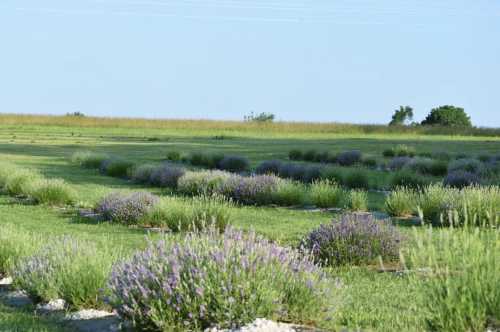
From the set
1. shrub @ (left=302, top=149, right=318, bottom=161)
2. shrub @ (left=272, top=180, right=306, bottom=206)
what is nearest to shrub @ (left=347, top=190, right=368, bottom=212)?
shrub @ (left=272, top=180, right=306, bottom=206)

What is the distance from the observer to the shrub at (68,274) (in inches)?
295

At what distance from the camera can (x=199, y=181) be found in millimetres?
20984

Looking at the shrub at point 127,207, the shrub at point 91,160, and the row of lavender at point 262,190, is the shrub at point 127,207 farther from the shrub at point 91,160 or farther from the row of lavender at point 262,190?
the shrub at point 91,160

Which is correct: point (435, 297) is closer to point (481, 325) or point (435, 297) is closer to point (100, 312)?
point (481, 325)

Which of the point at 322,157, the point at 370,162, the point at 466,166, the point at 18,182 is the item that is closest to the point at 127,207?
the point at 18,182

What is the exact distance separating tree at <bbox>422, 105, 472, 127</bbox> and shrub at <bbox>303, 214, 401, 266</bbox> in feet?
243

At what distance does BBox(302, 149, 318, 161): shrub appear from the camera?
34797 millimetres

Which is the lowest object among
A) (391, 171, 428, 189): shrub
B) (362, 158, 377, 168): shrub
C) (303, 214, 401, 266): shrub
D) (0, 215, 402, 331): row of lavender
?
(362, 158, 377, 168): shrub

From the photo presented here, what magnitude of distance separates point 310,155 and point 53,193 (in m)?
17.7

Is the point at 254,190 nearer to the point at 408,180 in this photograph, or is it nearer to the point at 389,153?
the point at 408,180

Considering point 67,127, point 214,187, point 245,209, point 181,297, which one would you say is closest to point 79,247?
point 181,297

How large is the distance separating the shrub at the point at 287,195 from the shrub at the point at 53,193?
178 inches

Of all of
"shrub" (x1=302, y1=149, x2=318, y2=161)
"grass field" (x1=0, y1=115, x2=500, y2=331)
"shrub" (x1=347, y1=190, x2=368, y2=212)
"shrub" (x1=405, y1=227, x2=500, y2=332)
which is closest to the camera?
"shrub" (x1=405, y1=227, x2=500, y2=332)

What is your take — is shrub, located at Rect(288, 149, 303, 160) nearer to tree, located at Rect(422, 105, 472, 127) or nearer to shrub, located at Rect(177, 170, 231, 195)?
shrub, located at Rect(177, 170, 231, 195)
